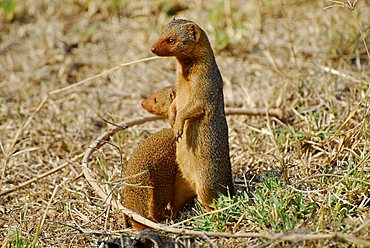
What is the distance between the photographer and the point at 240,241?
137 inches

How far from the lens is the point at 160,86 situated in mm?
6113

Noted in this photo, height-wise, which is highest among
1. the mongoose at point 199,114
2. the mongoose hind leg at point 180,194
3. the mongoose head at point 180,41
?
the mongoose head at point 180,41

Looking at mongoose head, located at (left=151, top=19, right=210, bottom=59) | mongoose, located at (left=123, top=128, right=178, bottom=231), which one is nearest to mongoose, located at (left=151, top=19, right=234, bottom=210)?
mongoose head, located at (left=151, top=19, right=210, bottom=59)

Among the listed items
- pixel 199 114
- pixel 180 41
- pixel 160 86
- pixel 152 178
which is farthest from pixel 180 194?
pixel 160 86

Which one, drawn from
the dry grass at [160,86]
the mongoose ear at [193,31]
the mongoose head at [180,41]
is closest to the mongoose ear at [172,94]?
the mongoose head at [180,41]

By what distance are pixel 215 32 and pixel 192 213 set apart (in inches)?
111

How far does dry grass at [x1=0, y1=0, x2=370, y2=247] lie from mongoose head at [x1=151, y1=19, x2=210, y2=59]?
92 cm

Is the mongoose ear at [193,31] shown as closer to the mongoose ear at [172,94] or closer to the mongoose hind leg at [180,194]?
the mongoose ear at [172,94]

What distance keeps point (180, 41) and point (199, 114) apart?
44cm

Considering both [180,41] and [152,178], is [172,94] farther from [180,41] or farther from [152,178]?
[152,178]

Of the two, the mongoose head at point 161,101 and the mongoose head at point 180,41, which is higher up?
the mongoose head at point 180,41

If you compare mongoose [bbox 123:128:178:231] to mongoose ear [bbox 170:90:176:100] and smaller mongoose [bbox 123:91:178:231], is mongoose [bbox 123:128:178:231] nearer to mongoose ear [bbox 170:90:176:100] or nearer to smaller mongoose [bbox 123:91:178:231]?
smaller mongoose [bbox 123:91:178:231]

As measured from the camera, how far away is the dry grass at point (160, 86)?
12.3 ft

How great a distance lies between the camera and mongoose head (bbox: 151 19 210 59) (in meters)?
3.74
